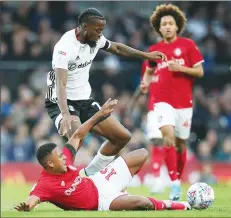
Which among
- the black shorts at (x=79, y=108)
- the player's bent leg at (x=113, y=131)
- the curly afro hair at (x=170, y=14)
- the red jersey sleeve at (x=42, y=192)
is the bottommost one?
the red jersey sleeve at (x=42, y=192)

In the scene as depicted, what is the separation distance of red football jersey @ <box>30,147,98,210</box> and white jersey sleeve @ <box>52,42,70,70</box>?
139cm

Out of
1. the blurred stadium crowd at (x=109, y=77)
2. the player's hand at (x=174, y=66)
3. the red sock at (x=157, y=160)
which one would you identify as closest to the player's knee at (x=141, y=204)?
the player's hand at (x=174, y=66)

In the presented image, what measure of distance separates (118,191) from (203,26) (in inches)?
568

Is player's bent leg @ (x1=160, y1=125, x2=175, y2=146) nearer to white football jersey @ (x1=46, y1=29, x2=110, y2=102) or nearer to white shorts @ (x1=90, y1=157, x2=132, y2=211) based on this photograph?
white football jersey @ (x1=46, y1=29, x2=110, y2=102)

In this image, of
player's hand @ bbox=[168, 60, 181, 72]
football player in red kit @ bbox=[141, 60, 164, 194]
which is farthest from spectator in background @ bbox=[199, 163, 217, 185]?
player's hand @ bbox=[168, 60, 181, 72]

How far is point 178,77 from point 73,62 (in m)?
2.88

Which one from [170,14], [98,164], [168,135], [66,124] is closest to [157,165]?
[168,135]

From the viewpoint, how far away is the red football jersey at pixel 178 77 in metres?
13.6

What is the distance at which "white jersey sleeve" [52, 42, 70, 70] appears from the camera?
429 inches

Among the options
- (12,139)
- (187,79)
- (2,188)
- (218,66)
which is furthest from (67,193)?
(218,66)

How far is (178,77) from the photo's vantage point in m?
13.7

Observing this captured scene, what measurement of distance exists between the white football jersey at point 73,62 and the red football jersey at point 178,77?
6.97 feet

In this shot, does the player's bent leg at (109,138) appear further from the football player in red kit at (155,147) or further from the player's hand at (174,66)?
the football player in red kit at (155,147)

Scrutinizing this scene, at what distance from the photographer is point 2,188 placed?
17.5 metres
